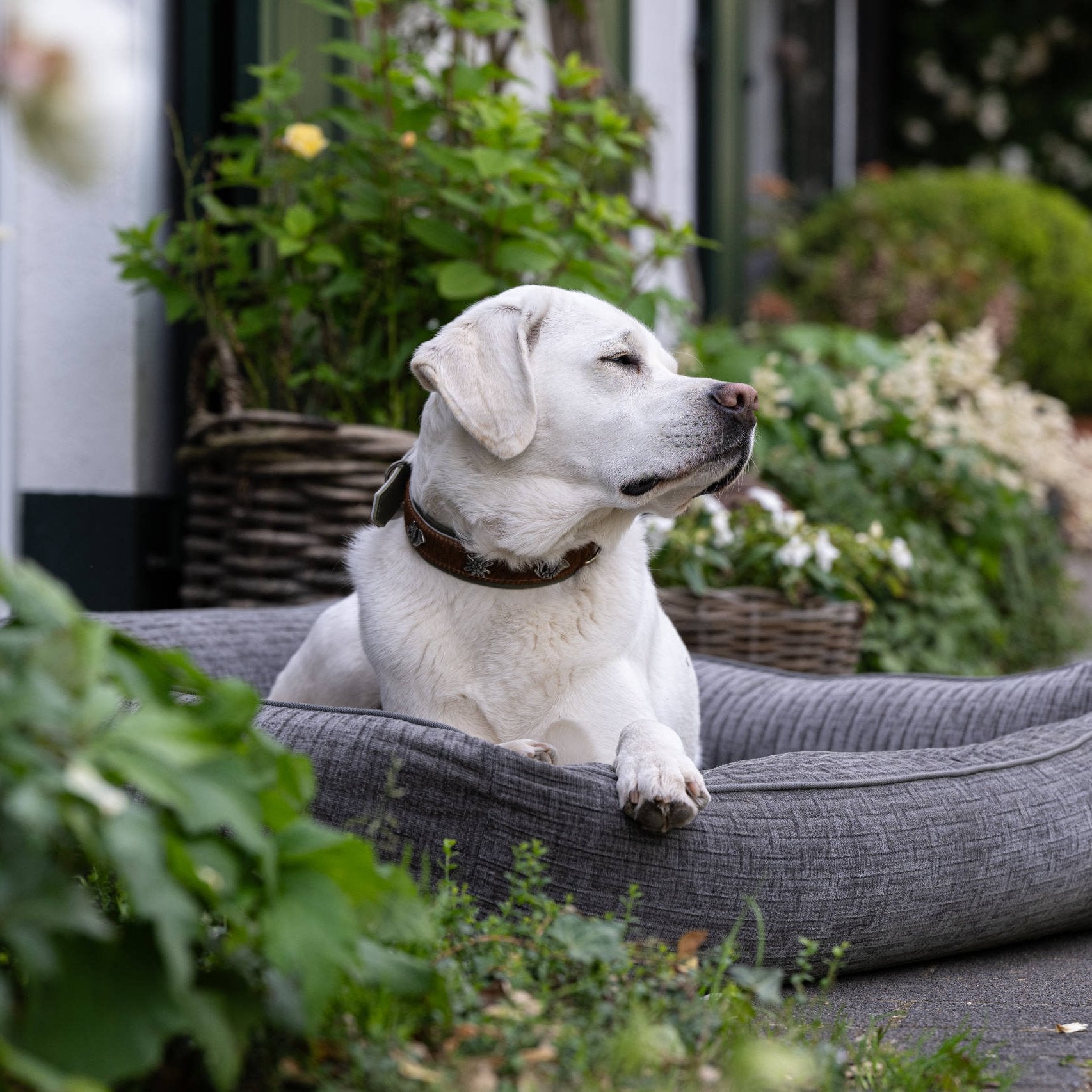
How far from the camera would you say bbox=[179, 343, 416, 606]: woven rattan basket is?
3613mm

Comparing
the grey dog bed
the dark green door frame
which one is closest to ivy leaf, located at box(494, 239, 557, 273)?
the grey dog bed

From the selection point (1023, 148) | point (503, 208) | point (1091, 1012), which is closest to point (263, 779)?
point (1091, 1012)

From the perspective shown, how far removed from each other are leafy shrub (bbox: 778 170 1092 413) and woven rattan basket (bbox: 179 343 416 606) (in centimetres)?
472

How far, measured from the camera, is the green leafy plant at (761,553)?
3916mm

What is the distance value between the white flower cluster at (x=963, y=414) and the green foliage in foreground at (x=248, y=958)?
3824 mm

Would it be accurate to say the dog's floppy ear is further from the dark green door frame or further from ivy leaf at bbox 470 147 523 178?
the dark green door frame

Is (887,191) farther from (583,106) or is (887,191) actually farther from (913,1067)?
(913,1067)

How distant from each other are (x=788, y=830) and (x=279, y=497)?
1.97m

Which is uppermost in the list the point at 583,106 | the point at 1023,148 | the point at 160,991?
the point at 1023,148

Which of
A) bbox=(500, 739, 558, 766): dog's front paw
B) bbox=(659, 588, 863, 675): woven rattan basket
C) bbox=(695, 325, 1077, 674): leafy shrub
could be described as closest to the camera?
bbox=(500, 739, 558, 766): dog's front paw

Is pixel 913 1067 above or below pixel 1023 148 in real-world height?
below

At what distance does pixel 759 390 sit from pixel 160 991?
4.15 m

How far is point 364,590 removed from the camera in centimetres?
245

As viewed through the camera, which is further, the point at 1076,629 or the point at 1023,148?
the point at 1023,148
